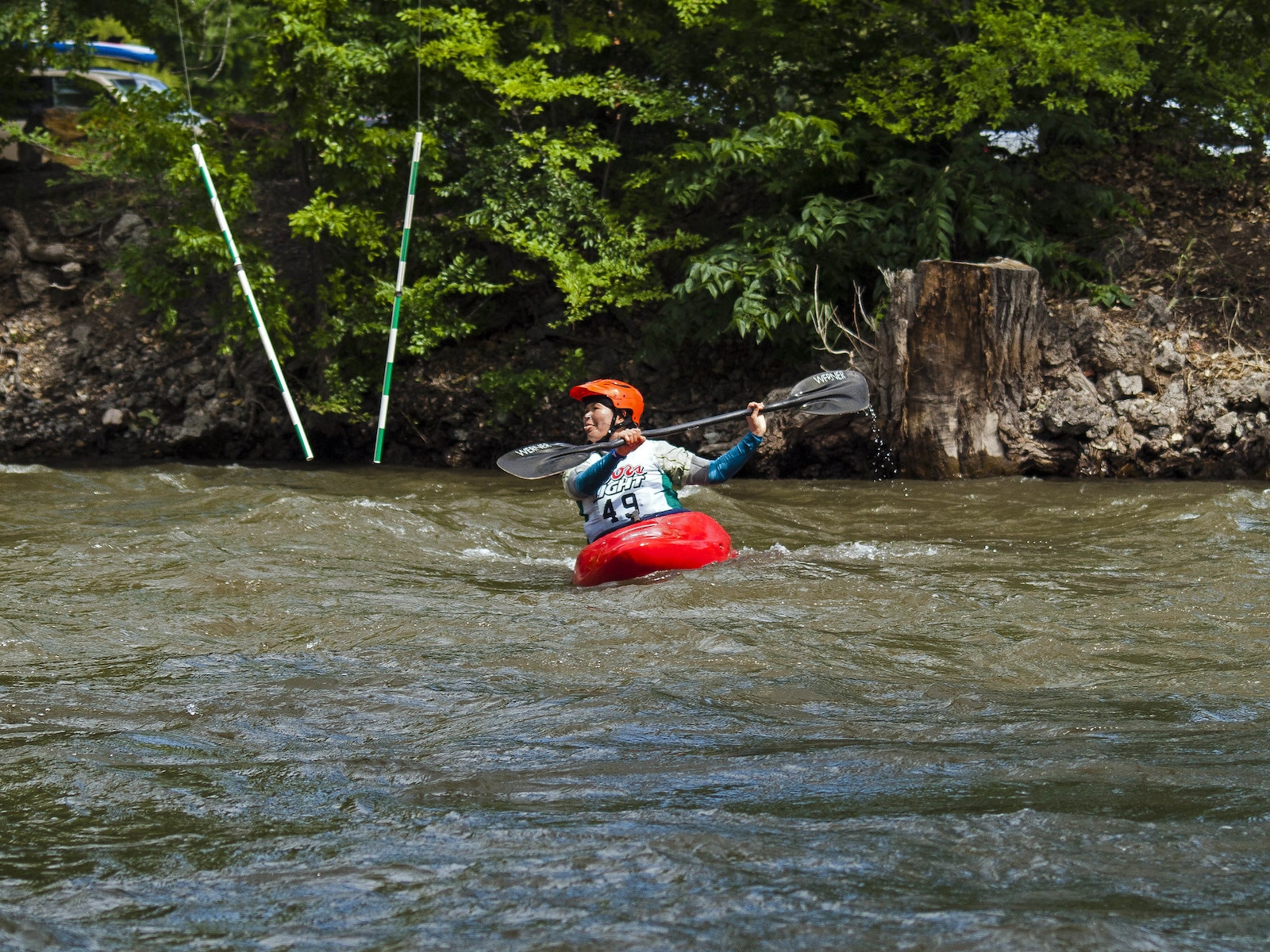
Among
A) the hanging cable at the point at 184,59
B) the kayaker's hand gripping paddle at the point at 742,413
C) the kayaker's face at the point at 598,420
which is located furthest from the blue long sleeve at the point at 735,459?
the hanging cable at the point at 184,59

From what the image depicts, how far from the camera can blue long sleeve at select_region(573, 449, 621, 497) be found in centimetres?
661

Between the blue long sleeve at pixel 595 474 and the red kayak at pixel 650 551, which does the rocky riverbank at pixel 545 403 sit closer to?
the blue long sleeve at pixel 595 474

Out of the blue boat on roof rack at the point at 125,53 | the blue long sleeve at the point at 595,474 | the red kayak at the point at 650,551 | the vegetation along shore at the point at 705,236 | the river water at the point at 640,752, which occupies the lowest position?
the river water at the point at 640,752

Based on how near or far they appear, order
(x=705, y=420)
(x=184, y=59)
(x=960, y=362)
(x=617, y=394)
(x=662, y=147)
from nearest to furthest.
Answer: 1. (x=617, y=394)
2. (x=705, y=420)
3. (x=960, y=362)
4. (x=184, y=59)
5. (x=662, y=147)

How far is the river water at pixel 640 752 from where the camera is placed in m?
2.16

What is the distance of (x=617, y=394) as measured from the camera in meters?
6.80

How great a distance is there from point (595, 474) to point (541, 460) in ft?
2.22

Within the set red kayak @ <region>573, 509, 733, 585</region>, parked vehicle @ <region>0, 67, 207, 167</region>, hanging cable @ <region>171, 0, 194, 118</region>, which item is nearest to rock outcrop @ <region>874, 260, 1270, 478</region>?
red kayak @ <region>573, 509, 733, 585</region>

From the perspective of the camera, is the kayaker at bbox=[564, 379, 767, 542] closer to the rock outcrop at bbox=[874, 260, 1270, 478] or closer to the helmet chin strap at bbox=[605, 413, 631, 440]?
the helmet chin strap at bbox=[605, 413, 631, 440]

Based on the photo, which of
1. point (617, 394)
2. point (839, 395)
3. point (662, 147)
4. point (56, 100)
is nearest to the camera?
point (617, 394)

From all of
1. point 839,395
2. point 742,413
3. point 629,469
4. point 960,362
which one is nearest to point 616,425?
point 629,469

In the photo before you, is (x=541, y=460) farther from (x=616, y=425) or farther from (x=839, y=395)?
(x=839, y=395)

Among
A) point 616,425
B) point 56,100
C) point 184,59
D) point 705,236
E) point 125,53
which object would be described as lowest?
point 616,425

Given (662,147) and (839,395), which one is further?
(662,147)
